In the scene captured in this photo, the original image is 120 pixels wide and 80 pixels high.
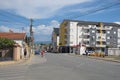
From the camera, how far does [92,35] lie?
12512 cm

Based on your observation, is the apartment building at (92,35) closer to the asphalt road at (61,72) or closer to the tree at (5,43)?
the tree at (5,43)

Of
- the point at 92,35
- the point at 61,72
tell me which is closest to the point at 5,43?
the point at 61,72

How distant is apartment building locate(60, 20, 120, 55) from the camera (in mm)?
124688

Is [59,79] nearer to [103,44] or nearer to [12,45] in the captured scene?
[12,45]

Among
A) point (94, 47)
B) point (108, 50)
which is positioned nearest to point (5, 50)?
point (108, 50)

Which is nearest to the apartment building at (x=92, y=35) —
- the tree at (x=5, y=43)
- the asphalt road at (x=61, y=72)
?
the tree at (x=5, y=43)

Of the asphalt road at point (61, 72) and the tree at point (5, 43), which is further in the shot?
the tree at point (5, 43)

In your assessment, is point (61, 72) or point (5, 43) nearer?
point (61, 72)

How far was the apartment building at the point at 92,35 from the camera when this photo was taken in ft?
409

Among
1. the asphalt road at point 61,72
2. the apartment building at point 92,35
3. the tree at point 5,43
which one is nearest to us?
the asphalt road at point 61,72

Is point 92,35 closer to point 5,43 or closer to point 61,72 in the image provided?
point 5,43

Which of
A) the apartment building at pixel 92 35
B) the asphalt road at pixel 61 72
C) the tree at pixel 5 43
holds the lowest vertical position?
the asphalt road at pixel 61 72

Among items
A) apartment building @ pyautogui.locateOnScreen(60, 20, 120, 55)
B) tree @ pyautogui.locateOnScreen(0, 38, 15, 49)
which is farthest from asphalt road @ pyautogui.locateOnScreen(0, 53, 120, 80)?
apartment building @ pyautogui.locateOnScreen(60, 20, 120, 55)

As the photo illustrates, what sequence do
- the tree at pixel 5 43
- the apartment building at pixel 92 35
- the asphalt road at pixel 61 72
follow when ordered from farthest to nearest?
the apartment building at pixel 92 35 < the tree at pixel 5 43 < the asphalt road at pixel 61 72
